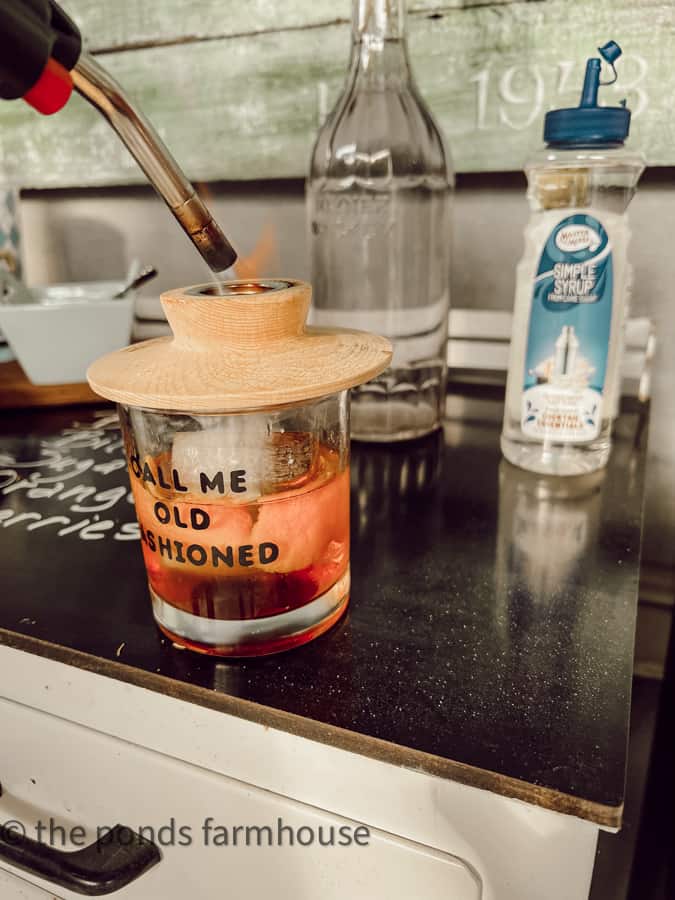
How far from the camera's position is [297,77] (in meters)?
0.80

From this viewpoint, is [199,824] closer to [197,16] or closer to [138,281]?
[138,281]

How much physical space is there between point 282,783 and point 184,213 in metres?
0.29

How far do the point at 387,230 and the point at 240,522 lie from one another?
43 cm

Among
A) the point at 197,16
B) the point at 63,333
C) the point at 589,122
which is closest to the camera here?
the point at 589,122

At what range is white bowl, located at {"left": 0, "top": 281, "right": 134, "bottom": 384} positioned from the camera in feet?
2.33

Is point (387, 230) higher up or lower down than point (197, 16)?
lower down

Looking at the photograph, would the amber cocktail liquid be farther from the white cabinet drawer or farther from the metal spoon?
the metal spoon

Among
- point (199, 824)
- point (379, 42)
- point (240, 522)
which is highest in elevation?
point (379, 42)

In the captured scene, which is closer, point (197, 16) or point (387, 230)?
point (387, 230)

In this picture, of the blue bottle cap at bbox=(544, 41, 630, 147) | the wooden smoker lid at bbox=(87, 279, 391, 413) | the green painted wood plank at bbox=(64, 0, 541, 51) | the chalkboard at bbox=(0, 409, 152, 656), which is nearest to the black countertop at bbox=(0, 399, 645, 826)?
the chalkboard at bbox=(0, 409, 152, 656)

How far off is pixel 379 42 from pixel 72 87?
14.7 inches

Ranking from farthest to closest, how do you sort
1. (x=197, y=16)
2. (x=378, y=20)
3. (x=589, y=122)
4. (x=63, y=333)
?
(x=197, y=16) < (x=63, y=333) < (x=378, y=20) < (x=589, y=122)

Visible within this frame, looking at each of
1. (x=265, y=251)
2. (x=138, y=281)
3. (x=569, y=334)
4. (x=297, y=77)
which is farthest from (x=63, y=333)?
(x=569, y=334)

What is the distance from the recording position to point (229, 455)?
32cm
